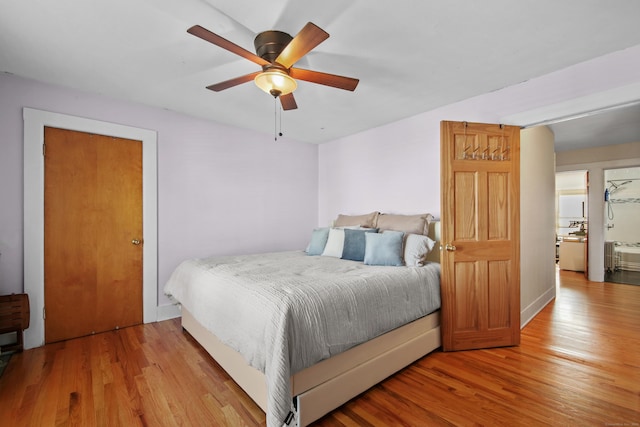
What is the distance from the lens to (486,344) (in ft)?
8.32

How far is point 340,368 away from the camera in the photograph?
5.81 ft

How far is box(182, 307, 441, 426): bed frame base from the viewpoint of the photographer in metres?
1.60

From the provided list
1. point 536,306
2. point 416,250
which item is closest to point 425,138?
point 416,250

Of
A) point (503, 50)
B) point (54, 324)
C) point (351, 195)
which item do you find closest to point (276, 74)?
point (503, 50)

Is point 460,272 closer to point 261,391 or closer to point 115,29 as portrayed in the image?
point 261,391

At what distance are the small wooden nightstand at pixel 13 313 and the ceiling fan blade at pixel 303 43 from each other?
2939 millimetres

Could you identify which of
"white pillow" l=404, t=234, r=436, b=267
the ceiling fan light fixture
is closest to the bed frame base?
"white pillow" l=404, t=234, r=436, b=267

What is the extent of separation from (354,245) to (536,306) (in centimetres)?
240

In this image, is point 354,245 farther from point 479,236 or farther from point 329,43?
point 329,43

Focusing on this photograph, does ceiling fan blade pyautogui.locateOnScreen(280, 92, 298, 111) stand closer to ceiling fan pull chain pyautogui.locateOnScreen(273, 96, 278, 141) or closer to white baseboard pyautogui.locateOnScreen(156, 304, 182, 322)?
ceiling fan pull chain pyautogui.locateOnScreen(273, 96, 278, 141)

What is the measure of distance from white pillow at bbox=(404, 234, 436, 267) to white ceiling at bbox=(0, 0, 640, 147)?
1.51m

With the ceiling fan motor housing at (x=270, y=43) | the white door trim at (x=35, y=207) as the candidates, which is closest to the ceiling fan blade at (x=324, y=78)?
the ceiling fan motor housing at (x=270, y=43)

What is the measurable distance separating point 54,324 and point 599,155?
806cm

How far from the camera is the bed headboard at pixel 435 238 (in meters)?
2.98
